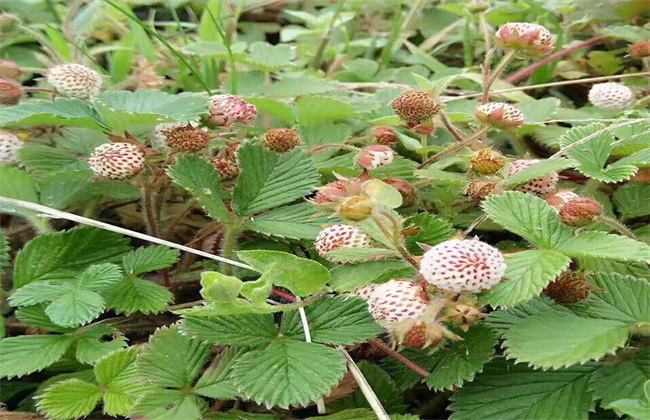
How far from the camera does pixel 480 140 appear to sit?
104cm

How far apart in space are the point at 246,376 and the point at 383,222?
20 centimetres

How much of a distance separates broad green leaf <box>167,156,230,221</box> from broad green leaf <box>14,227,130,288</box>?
16 centimetres

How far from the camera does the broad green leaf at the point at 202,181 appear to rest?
824mm

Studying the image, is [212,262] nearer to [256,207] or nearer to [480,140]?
[256,207]

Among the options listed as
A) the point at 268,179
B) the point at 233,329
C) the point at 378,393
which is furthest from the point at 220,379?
the point at 268,179

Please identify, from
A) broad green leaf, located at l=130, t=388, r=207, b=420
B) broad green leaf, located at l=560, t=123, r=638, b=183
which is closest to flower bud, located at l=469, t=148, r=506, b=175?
broad green leaf, located at l=560, t=123, r=638, b=183

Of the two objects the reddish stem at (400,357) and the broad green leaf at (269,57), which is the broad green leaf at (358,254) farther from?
the broad green leaf at (269,57)

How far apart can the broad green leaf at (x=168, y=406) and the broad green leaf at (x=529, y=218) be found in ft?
1.12

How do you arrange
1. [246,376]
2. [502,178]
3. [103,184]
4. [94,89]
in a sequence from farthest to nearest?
[94,89], [103,184], [502,178], [246,376]

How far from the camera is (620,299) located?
69cm

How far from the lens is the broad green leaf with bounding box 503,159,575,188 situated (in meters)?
0.79

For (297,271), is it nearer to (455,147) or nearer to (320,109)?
(455,147)

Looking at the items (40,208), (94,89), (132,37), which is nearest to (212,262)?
(40,208)

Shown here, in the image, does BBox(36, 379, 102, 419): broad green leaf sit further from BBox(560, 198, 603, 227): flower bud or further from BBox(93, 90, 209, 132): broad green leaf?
BBox(560, 198, 603, 227): flower bud
